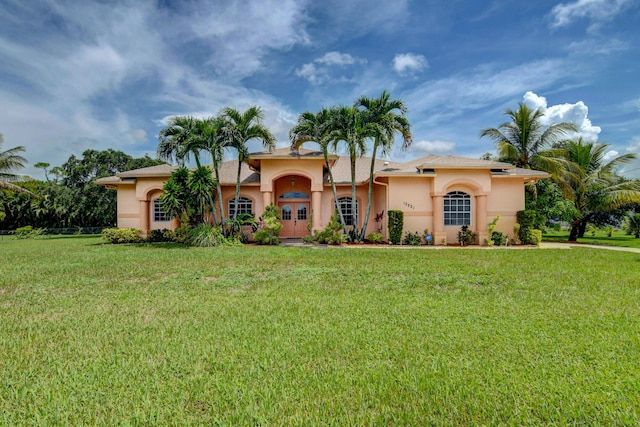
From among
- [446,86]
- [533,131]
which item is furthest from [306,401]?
[533,131]

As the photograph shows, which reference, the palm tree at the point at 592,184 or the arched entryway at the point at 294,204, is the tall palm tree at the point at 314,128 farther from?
the palm tree at the point at 592,184

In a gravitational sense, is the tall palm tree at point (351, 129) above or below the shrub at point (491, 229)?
above

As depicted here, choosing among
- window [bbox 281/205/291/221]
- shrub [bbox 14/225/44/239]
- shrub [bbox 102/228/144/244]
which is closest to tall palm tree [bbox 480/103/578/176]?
window [bbox 281/205/291/221]

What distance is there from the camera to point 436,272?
28.9ft

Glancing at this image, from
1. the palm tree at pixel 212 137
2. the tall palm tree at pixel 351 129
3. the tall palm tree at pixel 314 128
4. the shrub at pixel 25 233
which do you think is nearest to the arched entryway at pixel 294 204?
the tall palm tree at pixel 314 128

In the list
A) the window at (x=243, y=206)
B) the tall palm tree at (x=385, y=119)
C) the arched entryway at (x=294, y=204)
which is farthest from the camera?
the arched entryway at (x=294, y=204)

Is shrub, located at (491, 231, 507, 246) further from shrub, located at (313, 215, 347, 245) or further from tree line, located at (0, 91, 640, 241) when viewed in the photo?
shrub, located at (313, 215, 347, 245)

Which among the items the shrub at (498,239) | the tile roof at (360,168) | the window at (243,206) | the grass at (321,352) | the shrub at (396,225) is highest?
the tile roof at (360,168)

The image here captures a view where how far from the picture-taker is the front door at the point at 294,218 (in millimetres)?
20984

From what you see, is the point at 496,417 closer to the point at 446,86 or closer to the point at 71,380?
the point at 71,380

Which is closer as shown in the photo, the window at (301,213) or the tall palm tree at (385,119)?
the tall palm tree at (385,119)

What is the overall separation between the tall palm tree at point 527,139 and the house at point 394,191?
2.80 metres

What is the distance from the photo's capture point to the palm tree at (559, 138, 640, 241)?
20047mm

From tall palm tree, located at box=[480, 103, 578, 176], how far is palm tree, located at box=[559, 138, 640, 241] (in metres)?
1.81
